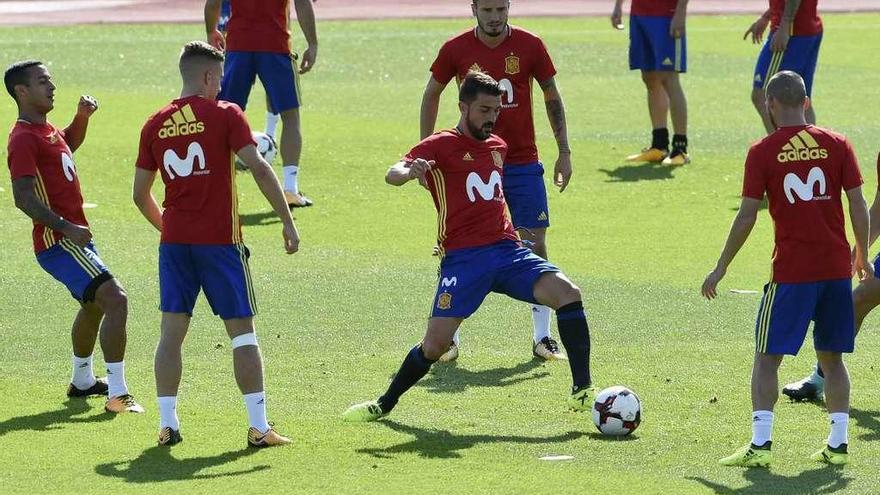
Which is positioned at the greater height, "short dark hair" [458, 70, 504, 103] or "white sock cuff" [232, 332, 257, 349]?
"short dark hair" [458, 70, 504, 103]

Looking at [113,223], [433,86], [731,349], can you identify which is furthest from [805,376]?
[113,223]

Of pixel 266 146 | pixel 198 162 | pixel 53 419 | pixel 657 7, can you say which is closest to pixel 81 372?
pixel 53 419

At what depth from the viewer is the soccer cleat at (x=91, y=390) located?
992 centimetres

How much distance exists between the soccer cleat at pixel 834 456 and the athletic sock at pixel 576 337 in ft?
5.10

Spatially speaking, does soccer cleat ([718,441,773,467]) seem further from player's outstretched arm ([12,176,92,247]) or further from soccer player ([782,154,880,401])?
player's outstretched arm ([12,176,92,247])

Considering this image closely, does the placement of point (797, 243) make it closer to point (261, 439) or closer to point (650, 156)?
point (261, 439)

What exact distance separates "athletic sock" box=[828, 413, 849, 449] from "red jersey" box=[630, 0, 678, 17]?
34.0 feet

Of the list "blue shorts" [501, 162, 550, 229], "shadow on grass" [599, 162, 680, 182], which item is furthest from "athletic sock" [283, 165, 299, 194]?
"blue shorts" [501, 162, 550, 229]

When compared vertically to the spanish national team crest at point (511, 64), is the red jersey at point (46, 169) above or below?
below

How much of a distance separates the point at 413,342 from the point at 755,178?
3.63 m

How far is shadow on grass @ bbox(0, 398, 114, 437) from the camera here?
9195 mm

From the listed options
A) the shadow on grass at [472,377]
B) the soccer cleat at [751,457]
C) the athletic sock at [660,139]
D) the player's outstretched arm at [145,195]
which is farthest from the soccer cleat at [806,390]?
the athletic sock at [660,139]

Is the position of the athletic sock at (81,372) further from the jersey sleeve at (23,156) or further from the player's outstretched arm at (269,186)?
the player's outstretched arm at (269,186)

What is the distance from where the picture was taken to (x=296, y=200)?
634 inches
